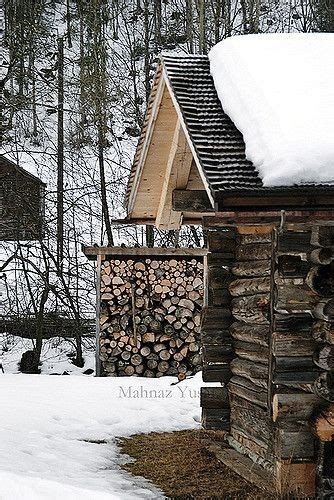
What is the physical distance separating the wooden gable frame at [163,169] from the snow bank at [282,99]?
0.68 metres

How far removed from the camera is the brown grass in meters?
6.96

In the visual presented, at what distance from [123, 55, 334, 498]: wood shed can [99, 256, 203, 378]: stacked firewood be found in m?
5.45

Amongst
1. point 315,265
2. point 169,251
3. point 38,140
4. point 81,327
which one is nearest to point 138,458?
point 315,265

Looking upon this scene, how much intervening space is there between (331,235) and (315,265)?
0.31 metres

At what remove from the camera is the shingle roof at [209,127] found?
19.8 ft

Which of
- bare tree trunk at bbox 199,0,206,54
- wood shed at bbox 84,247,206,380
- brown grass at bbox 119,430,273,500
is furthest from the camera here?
bare tree trunk at bbox 199,0,206,54

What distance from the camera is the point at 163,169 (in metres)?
9.04

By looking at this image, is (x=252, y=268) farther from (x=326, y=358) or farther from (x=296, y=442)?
(x=296, y=442)

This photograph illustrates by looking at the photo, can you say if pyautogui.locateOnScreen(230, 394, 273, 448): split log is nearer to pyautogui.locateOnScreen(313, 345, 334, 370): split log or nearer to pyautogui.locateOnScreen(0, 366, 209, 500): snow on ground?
pyautogui.locateOnScreen(313, 345, 334, 370): split log

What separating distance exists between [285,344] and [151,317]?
26.5 feet

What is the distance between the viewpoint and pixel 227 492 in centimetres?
692

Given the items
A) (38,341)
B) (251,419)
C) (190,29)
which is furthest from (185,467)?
(190,29)

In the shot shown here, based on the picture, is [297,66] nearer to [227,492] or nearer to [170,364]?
[227,492]

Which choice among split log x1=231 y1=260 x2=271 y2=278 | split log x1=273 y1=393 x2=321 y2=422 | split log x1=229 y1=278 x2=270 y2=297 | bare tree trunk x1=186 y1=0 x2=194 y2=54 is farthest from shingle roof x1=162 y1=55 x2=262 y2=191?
bare tree trunk x1=186 y1=0 x2=194 y2=54
